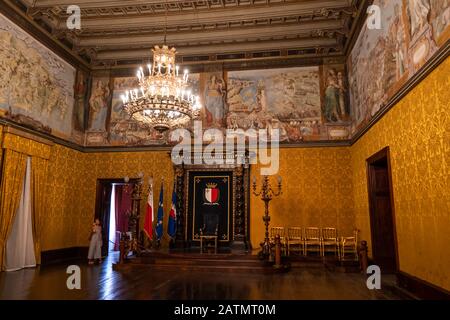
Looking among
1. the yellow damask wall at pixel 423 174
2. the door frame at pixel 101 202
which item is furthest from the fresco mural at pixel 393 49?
the door frame at pixel 101 202

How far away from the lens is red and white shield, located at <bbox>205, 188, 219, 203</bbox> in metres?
10.8

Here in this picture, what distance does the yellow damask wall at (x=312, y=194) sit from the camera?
10250 mm

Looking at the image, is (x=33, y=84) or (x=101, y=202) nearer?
(x=33, y=84)

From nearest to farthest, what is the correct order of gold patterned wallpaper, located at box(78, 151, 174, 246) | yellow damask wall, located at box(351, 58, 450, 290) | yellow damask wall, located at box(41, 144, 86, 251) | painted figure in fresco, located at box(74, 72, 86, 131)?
1. yellow damask wall, located at box(351, 58, 450, 290)
2. yellow damask wall, located at box(41, 144, 86, 251)
3. gold patterned wallpaper, located at box(78, 151, 174, 246)
4. painted figure in fresco, located at box(74, 72, 86, 131)

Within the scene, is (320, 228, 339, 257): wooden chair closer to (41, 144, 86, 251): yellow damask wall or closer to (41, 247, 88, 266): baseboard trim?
(41, 247, 88, 266): baseboard trim

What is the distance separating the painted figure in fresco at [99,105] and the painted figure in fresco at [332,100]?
8102 millimetres

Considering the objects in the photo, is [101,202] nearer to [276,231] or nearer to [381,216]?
[276,231]

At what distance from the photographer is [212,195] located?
1084 cm

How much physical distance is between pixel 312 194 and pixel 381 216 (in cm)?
254

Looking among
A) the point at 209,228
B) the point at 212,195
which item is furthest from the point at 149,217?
the point at 212,195

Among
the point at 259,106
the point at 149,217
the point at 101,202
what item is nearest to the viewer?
the point at 149,217

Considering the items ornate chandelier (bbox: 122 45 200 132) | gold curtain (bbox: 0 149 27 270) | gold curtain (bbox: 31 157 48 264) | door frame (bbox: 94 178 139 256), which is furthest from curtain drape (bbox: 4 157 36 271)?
ornate chandelier (bbox: 122 45 200 132)

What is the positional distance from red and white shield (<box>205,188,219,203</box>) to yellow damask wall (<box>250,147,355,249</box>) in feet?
4.07

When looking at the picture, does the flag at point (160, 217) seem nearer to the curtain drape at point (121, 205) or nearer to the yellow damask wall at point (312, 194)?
the yellow damask wall at point (312, 194)
